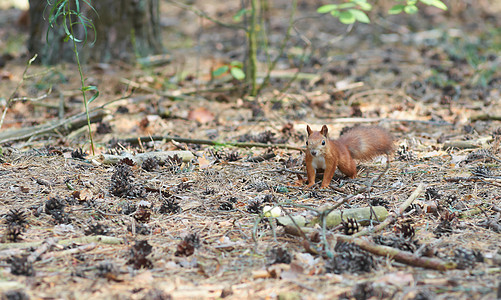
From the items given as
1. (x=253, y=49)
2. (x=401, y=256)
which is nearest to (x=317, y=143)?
(x=401, y=256)

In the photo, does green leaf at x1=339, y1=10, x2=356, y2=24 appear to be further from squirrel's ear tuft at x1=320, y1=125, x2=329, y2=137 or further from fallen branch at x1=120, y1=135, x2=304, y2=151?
squirrel's ear tuft at x1=320, y1=125, x2=329, y2=137

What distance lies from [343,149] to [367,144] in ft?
0.80

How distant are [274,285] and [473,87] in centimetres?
480

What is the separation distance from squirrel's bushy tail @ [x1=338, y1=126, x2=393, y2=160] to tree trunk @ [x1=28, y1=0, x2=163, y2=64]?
388cm

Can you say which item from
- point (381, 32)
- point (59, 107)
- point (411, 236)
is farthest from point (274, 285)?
point (381, 32)

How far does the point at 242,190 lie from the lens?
313 centimetres

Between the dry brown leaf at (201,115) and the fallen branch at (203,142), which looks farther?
the dry brown leaf at (201,115)

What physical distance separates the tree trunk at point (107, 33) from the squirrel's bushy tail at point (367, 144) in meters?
3.88

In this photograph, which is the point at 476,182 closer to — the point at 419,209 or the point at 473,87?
the point at 419,209

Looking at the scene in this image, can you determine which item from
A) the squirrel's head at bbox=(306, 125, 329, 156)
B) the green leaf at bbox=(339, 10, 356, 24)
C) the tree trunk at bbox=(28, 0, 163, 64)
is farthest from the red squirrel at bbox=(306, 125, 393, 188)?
the tree trunk at bbox=(28, 0, 163, 64)

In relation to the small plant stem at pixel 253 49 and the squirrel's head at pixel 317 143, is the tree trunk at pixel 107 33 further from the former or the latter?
the squirrel's head at pixel 317 143

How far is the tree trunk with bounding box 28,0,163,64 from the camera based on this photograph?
5996 mm

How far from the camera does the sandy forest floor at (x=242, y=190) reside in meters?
2.05

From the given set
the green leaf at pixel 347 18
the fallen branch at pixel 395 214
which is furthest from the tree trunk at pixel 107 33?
the fallen branch at pixel 395 214
